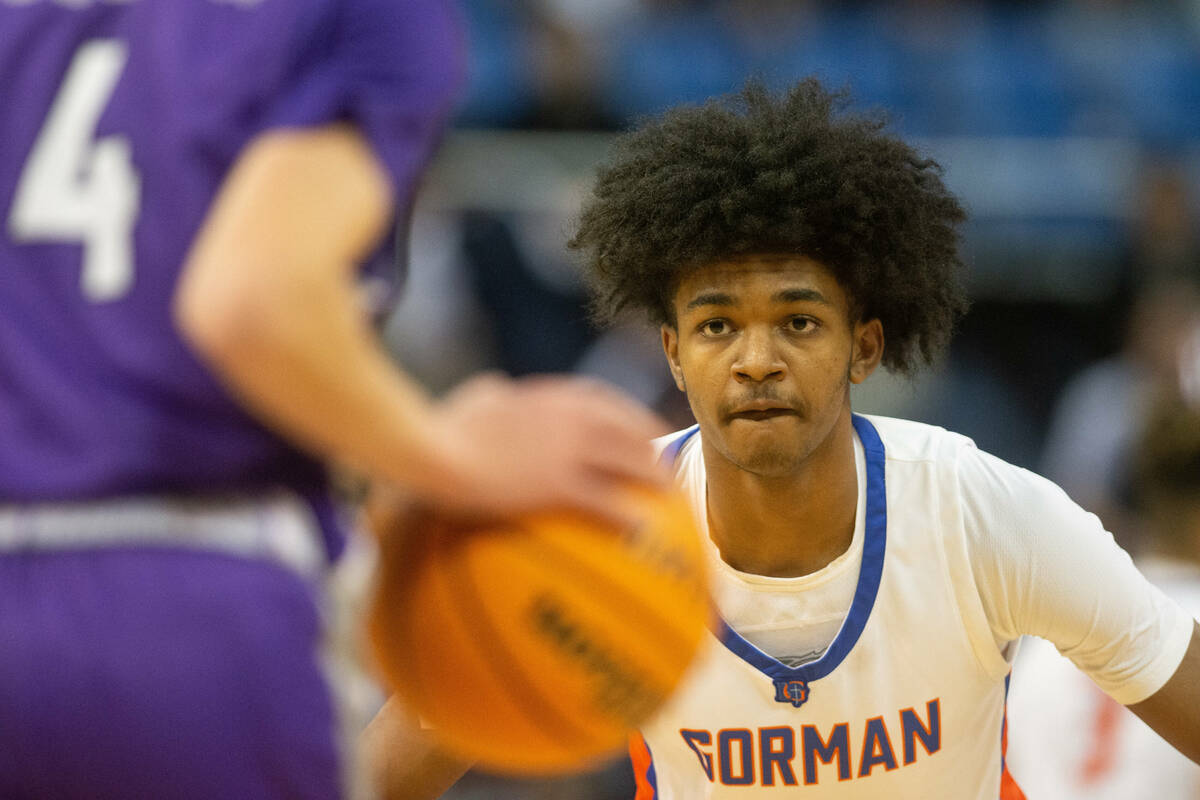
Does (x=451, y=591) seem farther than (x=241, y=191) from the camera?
Yes

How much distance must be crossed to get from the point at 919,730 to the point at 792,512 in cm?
57

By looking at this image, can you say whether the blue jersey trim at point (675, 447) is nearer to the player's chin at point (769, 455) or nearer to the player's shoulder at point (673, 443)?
the player's shoulder at point (673, 443)

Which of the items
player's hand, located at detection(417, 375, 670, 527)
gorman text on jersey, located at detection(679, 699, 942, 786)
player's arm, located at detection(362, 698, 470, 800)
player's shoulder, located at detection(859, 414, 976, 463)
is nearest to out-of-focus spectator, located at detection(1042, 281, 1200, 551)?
player's shoulder, located at detection(859, 414, 976, 463)

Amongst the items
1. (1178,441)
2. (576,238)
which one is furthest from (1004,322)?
(576,238)

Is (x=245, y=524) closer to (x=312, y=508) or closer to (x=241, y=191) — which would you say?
(x=312, y=508)

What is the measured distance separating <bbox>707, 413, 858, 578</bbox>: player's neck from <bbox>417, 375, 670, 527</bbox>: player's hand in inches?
58.7

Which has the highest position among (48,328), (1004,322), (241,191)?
(241,191)

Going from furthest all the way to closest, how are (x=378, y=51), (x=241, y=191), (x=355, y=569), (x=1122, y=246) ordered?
(x=1122, y=246)
(x=355, y=569)
(x=378, y=51)
(x=241, y=191)

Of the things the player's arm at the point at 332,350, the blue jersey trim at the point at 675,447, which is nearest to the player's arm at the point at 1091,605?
the blue jersey trim at the point at 675,447

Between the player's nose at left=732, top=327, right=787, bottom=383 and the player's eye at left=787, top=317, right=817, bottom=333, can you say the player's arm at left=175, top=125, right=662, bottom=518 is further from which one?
the player's eye at left=787, top=317, right=817, bottom=333

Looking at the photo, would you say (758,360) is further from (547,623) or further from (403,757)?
(547,623)

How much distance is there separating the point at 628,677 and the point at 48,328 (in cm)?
91

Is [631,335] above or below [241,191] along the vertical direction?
below

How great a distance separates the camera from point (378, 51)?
6.35 ft
